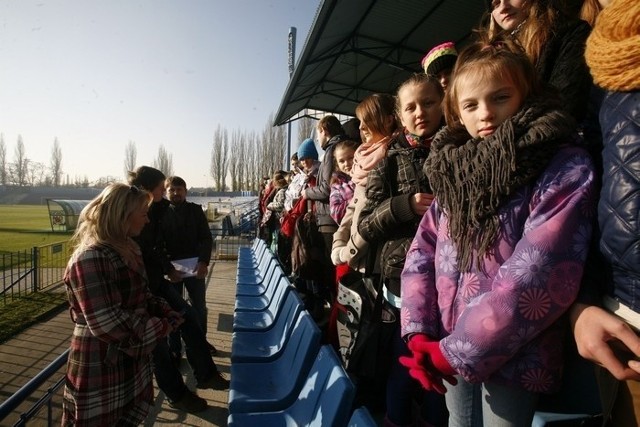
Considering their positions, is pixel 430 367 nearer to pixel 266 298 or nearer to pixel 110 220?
pixel 110 220

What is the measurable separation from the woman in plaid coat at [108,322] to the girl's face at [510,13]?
2050 mm

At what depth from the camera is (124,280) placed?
1.95 meters

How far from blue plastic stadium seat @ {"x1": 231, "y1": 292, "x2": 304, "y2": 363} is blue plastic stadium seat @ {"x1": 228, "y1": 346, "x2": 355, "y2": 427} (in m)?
0.64

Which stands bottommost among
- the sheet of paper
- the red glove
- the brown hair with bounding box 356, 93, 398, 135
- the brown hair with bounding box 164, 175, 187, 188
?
the sheet of paper

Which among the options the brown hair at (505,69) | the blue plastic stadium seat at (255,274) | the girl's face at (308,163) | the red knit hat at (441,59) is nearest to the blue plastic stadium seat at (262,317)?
the blue plastic stadium seat at (255,274)

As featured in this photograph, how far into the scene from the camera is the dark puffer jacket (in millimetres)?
725

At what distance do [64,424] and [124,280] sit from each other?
2.51 ft

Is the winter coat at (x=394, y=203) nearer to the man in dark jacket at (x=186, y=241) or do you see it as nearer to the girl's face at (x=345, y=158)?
the girl's face at (x=345, y=158)

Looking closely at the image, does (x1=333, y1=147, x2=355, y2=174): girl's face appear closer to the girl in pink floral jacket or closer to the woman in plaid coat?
the woman in plaid coat

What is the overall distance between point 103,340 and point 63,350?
4482 mm

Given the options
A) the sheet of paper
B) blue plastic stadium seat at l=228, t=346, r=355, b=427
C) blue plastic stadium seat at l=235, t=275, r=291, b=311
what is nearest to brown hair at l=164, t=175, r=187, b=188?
the sheet of paper

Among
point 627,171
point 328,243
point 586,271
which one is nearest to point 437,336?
point 586,271

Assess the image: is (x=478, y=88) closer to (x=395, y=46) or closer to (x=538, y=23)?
Result: (x=538, y=23)

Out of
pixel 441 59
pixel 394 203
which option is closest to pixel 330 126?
pixel 441 59
